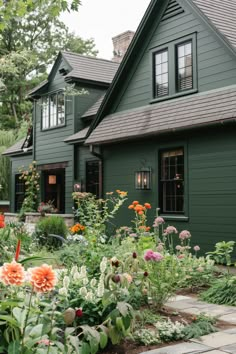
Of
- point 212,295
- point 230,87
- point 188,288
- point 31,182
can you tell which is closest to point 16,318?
point 212,295

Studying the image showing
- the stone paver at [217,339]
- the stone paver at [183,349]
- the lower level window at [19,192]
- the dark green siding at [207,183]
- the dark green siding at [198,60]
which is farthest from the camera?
the lower level window at [19,192]

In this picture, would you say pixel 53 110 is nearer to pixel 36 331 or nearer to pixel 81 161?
pixel 81 161

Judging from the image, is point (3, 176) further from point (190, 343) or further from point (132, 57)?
point (190, 343)

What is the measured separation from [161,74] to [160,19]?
145 cm

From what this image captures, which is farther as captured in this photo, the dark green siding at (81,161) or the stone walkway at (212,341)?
the dark green siding at (81,161)

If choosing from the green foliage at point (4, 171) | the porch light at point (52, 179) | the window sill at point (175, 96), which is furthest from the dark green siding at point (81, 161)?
the green foliage at point (4, 171)

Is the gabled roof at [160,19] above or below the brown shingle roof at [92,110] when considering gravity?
above

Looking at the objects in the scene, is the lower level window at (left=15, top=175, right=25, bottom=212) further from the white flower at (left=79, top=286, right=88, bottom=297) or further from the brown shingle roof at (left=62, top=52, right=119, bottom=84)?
the white flower at (left=79, top=286, right=88, bottom=297)

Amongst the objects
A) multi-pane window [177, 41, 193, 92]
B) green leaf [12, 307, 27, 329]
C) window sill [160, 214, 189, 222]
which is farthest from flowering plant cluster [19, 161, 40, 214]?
green leaf [12, 307, 27, 329]

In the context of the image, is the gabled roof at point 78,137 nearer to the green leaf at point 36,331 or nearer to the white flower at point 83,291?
the white flower at point 83,291

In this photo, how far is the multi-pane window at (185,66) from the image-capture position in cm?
1128

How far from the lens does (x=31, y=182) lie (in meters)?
17.8

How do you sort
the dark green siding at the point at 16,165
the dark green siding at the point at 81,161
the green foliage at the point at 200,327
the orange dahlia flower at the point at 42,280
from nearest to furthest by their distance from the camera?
the orange dahlia flower at the point at 42,280 < the green foliage at the point at 200,327 < the dark green siding at the point at 81,161 < the dark green siding at the point at 16,165

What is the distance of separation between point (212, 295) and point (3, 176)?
18330 millimetres
